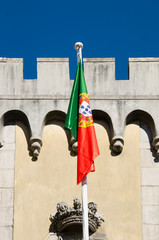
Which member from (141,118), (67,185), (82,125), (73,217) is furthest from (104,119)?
(73,217)

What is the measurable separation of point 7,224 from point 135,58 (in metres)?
4.92

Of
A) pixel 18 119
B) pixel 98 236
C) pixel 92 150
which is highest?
pixel 18 119

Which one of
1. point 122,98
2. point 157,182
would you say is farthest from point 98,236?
point 122,98

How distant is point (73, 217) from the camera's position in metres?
22.2

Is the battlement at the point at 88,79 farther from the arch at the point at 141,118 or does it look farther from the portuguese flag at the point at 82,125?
the portuguese flag at the point at 82,125

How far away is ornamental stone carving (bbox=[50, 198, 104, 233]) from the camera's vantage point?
22266 millimetres

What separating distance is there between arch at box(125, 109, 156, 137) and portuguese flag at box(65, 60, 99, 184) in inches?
75.8

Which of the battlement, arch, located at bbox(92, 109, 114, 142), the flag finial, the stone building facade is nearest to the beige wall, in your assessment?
the stone building facade

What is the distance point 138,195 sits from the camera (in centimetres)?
2303

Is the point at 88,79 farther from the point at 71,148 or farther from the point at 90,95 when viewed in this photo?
the point at 71,148

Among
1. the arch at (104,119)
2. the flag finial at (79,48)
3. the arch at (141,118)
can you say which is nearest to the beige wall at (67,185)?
the arch at (104,119)

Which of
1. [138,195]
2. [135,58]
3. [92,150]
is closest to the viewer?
[92,150]

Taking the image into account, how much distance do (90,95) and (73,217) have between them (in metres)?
3.12

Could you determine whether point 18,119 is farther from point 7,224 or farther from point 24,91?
point 7,224
